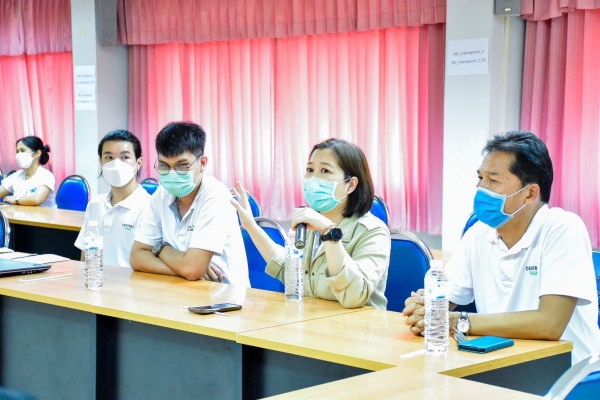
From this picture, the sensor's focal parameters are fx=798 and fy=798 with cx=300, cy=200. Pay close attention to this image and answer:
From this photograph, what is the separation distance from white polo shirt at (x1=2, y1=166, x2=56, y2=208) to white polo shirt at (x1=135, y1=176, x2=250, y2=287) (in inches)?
143

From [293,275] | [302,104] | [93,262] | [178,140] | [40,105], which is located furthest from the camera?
[40,105]

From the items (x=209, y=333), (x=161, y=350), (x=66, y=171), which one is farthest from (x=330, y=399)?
(x=66, y=171)

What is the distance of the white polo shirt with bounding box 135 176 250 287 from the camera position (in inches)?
128

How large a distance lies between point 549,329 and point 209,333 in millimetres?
969

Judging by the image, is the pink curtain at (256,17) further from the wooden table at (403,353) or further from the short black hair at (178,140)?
the wooden table at (403,353)

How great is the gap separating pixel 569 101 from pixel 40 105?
5.65 meters

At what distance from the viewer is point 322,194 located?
2850mm

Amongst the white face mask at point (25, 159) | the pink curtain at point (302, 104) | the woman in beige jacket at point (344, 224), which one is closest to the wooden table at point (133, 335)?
the woman in beige jacket at point (344, 224)

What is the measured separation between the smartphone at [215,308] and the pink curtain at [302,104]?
3.45m

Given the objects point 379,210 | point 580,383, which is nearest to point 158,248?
point 379,210

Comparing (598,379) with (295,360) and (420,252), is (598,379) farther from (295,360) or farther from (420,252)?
(420,252)

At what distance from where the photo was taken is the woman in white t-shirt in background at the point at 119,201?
153 inches

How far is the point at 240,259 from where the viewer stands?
3428mm

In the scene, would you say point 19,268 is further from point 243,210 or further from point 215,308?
point 215,308
